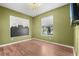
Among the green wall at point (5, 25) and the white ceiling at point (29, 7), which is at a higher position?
the white ceiling at point (29, 7)

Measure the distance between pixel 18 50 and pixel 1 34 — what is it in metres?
0.39

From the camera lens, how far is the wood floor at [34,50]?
1356mm

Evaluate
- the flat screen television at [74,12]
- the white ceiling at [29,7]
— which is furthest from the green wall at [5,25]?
the flat screen television at [74,12]

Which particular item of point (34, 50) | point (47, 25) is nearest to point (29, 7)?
point (47, 25)

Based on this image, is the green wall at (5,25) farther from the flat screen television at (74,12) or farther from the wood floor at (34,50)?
the flat screen television at (74,12)

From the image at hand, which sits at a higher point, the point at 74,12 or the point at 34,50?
the point at 74,12

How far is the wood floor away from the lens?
1.36 meters

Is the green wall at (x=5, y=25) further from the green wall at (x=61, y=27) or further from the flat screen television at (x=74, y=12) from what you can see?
the flat screen television at (x=74, y=12)

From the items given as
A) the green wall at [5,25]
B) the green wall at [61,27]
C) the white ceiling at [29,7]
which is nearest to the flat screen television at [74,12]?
the green wall at [61,27]

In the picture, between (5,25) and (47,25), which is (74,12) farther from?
(5,25)

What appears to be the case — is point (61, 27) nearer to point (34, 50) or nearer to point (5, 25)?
point (34, 50)

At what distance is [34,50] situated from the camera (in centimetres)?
141

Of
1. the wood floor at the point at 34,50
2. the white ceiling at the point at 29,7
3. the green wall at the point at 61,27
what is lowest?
the wood floor at the point at 34,50

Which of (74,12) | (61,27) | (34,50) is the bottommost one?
(34,50)
